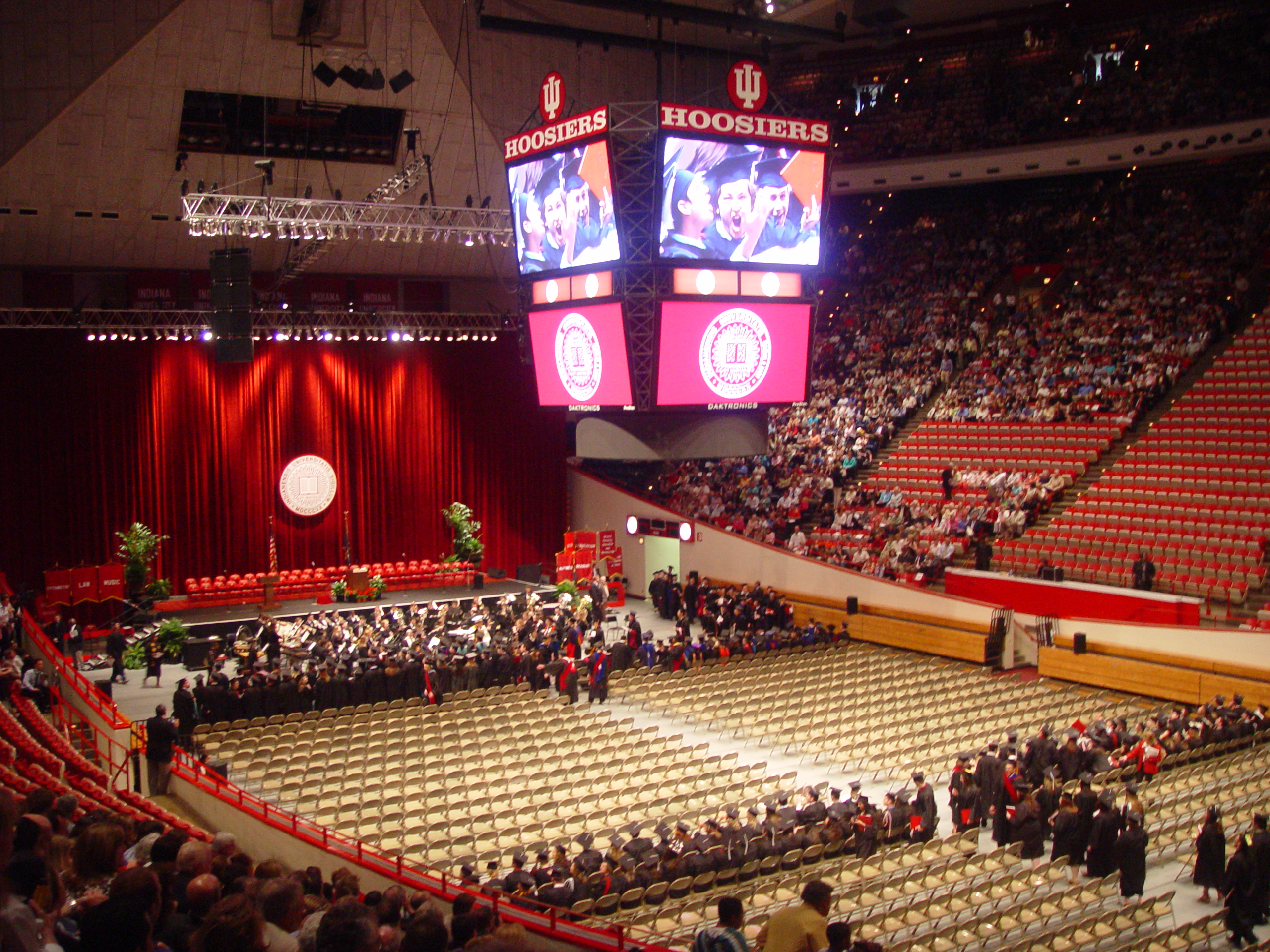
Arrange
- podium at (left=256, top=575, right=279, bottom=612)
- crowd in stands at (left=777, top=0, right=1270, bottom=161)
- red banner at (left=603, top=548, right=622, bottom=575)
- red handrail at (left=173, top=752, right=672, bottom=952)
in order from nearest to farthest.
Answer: red handrail at (left=173, top=752, right=672, bottom=952) → podium at (left=256, top=575, right=279, bottom=612) → crowd in stands at (left=777, top=0, right=1270, bottom=161) → red banner at (left=603, top=548, right=622, bottom=575)

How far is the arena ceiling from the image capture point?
20.9m

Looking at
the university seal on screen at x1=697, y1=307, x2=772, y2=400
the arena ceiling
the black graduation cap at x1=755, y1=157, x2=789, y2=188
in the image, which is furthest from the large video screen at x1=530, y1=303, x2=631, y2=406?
the arena ceiling

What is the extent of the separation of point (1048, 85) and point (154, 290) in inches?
A: 1009

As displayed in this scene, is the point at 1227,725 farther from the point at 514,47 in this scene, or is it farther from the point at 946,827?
the point at 514,47

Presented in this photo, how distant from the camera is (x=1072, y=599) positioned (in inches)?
837

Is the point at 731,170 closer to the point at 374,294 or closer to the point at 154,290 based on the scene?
the point at 374,294

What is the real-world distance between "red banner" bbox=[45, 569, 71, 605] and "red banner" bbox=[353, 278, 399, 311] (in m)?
10.3

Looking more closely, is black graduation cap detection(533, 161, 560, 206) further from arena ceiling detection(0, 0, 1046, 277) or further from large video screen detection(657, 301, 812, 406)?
large video screen detection(657, 301, 812, 406)

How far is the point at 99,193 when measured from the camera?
24.0m

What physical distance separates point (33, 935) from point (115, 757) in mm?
13472

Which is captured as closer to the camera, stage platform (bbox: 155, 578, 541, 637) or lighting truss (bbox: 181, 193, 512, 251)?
lighting truss (bbox: 181, 193, 512, 251)

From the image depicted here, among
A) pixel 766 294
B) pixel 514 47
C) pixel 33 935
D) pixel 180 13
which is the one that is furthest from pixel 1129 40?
pixel 33 935

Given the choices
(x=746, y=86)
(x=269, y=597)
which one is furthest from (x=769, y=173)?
(x=269, y=597)

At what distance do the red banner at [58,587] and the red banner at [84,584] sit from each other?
0.08 meters
